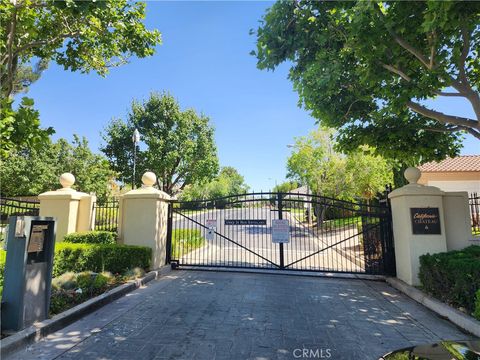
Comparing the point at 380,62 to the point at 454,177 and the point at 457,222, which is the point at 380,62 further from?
the point at 454,177

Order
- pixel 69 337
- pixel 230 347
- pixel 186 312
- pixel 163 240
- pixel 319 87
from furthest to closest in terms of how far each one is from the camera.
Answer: pixel 163 240
pixel 319 87
pixel 186 312
pixel 69 337
pixel 230 347

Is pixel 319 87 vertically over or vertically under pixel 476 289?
over

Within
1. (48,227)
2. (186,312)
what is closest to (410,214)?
(186,312)

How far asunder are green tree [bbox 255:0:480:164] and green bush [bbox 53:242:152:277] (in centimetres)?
590

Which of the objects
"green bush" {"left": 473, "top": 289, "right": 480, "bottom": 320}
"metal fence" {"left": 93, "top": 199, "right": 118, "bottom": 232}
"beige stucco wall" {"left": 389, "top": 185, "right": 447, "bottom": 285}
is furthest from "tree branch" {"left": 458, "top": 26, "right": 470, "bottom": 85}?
"metal fence" {"left": 93, "top": 199, "right": 118, "bottom": 232}

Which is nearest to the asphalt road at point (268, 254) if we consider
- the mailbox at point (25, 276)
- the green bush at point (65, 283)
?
the green bush at point (65, 283)

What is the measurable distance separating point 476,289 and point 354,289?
2.63 meters

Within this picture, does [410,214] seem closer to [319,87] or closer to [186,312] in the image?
[319,87]

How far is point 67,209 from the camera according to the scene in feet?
29.7

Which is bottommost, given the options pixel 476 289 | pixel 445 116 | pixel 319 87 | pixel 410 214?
pixel 476 289

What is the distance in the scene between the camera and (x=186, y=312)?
16.9 feet

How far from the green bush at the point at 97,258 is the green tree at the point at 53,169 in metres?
16.9

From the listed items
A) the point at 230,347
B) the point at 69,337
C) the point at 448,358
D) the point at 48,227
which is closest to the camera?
the point at 448,358

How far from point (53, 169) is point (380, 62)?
27068 mm
